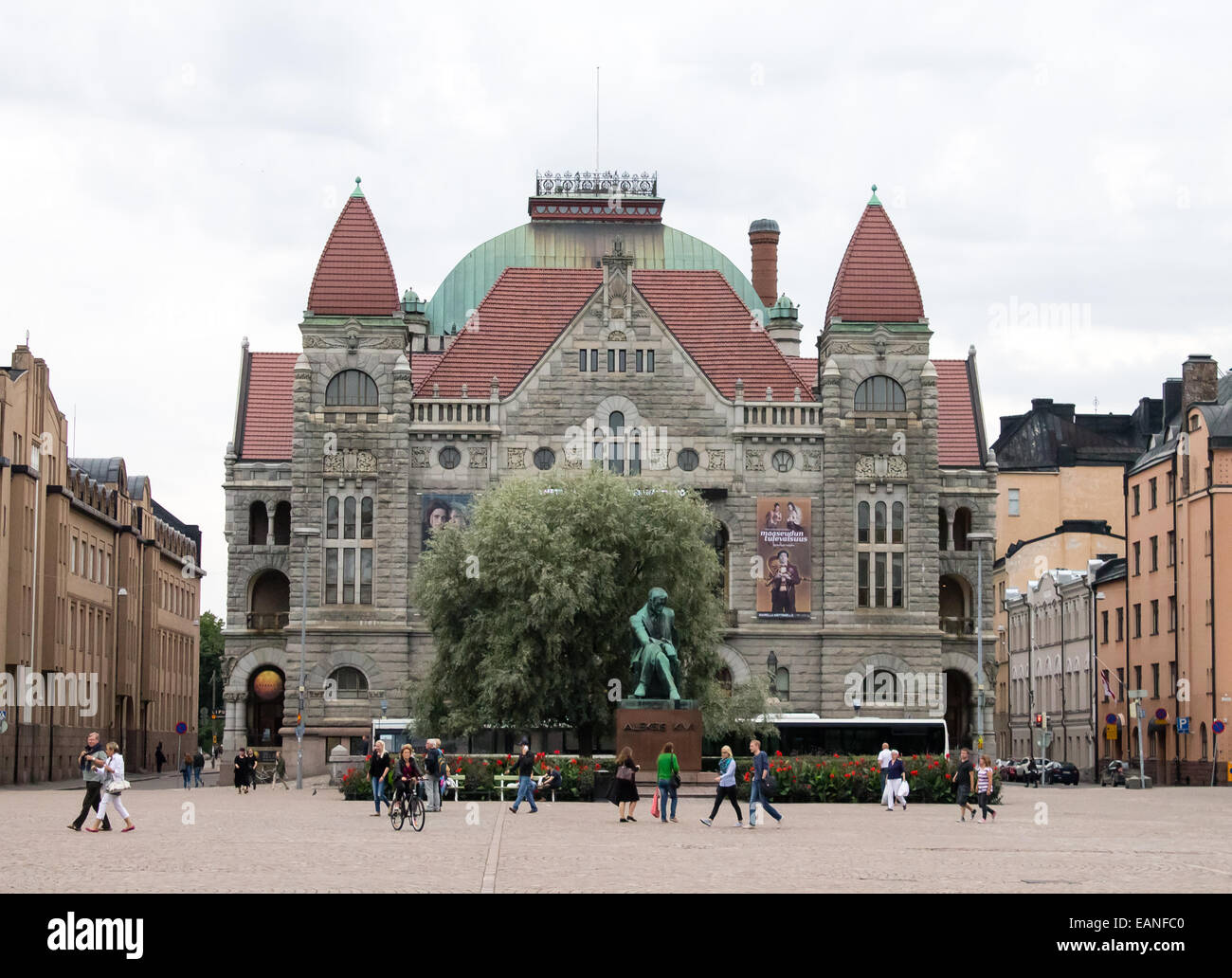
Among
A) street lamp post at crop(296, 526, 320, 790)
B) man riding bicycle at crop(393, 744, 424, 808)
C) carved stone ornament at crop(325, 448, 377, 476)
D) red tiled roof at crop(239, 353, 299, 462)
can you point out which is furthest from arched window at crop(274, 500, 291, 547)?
man riding bicycle at crop(393, 744, 424, 808)

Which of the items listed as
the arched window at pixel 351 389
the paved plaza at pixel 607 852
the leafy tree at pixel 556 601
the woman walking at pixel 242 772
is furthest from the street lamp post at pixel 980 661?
the paved plaza at pixel 607 852

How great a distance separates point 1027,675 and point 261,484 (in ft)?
152

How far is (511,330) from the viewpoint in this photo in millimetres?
88250

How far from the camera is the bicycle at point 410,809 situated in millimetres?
37531

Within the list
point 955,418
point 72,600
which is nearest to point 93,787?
point 72,600

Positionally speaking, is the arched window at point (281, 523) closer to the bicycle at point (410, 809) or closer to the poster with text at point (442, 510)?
the poster with text at point (442, 510)

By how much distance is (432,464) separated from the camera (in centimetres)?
8350

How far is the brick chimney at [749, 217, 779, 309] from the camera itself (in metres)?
115

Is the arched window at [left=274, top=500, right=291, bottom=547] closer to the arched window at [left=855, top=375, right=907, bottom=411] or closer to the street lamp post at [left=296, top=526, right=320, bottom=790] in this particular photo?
the street lamp post at [left=296, top=526, right=320, bottom=790]

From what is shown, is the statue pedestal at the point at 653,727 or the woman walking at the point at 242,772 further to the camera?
the woman walking at the point at 242,772

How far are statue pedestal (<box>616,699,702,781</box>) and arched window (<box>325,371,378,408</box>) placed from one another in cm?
3252

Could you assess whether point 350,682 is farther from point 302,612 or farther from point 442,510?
point 442,510

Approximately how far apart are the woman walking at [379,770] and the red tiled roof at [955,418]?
47.0 metres
